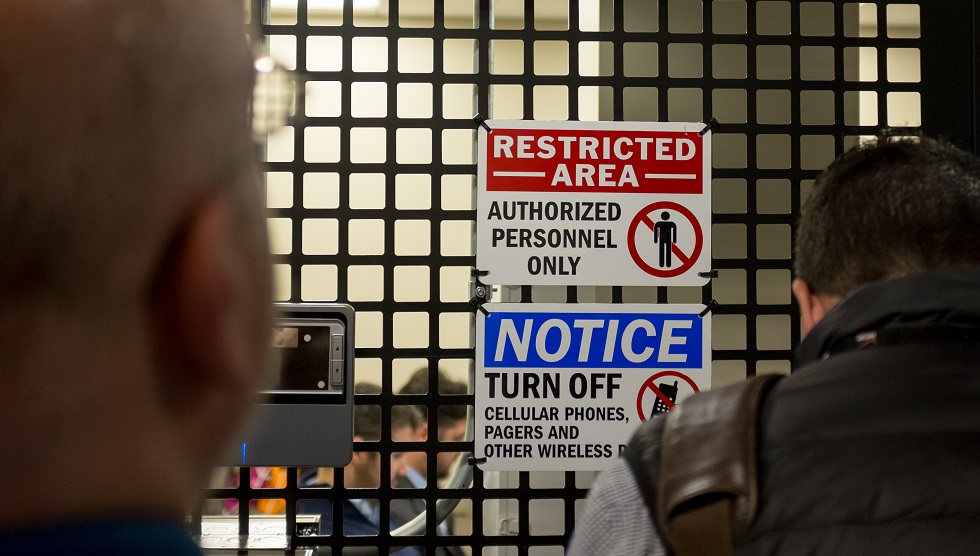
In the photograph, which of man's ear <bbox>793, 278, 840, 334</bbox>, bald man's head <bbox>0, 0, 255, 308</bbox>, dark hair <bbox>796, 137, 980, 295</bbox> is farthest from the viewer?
man's ear <bbox>793, 278, 840, 334</bbox>

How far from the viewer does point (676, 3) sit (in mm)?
1936

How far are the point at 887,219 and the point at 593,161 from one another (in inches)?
28.2

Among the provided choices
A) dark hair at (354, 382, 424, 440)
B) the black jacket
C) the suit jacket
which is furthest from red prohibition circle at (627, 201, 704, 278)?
the black jacket

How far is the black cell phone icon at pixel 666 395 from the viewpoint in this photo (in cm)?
185

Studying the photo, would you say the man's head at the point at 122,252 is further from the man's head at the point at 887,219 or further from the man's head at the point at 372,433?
the man's head at the point at 372,433

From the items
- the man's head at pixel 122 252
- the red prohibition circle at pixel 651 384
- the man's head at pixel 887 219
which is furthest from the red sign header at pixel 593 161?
the man's head at pixel 122 252

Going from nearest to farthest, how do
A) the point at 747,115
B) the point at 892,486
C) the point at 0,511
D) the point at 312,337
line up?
the point at 0,511, the point at 892,486, the point at 312,337, the point at 747,115

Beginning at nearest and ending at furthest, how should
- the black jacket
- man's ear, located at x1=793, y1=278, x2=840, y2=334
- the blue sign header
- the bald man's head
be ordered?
the bald man's head, the black jacket, man's ear, located at x1=793, y1=278, x2=840, y2=334, the blue sign header

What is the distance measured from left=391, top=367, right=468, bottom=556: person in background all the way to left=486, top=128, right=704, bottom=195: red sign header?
1.47 ft

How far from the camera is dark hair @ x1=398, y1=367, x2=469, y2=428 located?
1863 mm

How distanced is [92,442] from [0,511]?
0.12ft

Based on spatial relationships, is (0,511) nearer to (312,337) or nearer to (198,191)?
(198,191)

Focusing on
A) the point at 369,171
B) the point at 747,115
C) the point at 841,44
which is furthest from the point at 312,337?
the point at 841,44

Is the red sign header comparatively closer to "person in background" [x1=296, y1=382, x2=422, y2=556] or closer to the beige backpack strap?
"person in background" [x1=296, y1=382, x2=422, y2=556]
